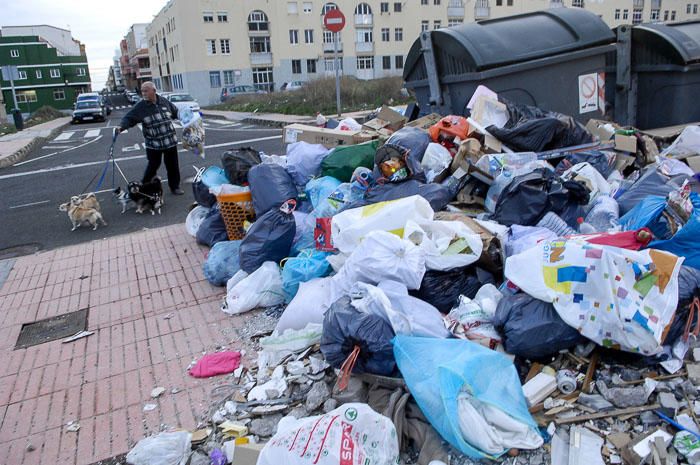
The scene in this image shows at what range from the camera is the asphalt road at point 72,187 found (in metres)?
6.25

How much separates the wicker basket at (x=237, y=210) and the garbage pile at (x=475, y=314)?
0.85 feet

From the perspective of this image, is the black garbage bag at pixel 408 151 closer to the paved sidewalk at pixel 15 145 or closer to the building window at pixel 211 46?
the paved sidewalk at pixel 15 145

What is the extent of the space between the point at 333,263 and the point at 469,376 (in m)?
1.55

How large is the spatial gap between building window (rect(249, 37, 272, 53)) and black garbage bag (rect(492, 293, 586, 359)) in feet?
147

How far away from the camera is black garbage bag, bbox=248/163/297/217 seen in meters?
4.41

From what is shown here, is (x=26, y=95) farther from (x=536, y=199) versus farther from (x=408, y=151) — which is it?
(x=536, y=199)

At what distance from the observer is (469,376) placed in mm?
2170

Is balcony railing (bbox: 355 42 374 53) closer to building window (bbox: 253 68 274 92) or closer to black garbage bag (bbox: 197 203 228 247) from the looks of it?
building window (bbox: 253 68 274 92)

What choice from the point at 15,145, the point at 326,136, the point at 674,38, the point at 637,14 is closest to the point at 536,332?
the point at 326,136

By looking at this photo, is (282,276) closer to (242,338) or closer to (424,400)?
(242,338)

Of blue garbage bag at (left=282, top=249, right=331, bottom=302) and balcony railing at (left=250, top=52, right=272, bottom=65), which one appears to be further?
balcony railing at (left=250, top=52, right=272, bottom=65)

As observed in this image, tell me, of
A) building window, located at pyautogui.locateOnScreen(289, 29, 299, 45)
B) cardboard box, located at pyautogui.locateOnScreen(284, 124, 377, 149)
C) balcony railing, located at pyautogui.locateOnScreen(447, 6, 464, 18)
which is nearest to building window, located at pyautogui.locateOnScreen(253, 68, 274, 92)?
building window, located at pyautogui.locateOnScreen(289, 29, 299, 45)

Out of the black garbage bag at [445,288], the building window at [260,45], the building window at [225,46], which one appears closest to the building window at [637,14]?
the building window at [260,45]

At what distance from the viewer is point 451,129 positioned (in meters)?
4.71
